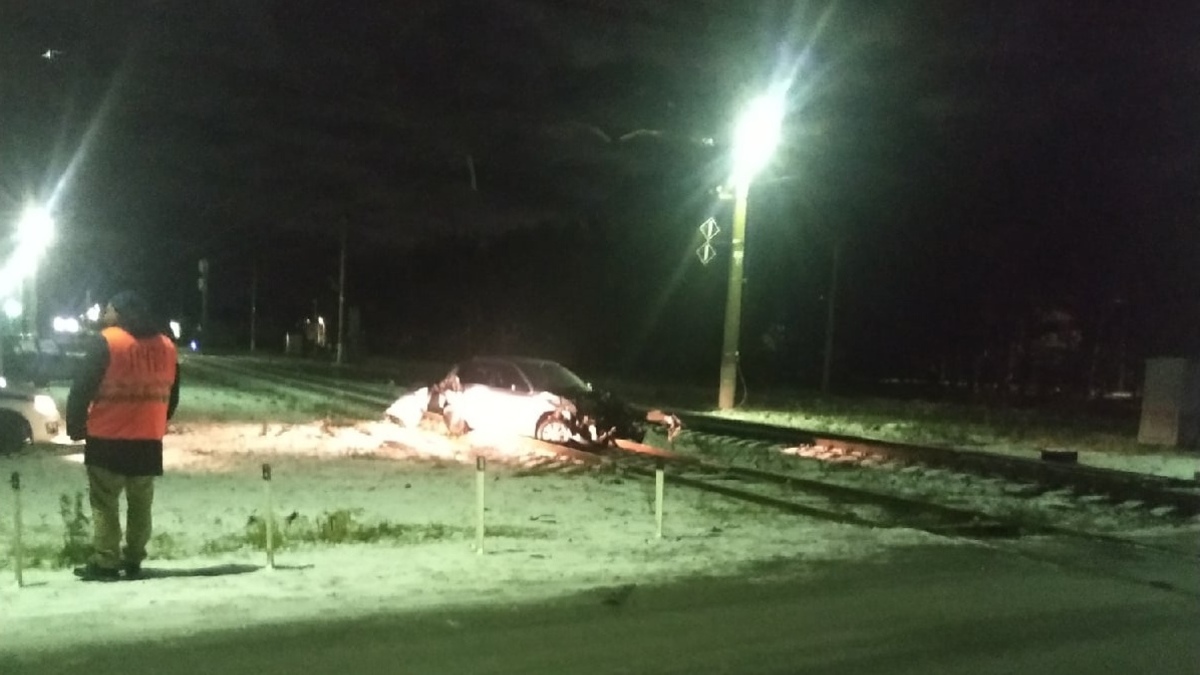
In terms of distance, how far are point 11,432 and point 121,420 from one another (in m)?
11.6

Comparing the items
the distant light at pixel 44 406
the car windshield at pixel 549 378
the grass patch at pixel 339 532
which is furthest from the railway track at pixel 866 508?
the distant light at pixel 44 406

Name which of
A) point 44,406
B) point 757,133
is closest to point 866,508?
point 44,406

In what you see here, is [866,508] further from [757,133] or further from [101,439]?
[757,133]

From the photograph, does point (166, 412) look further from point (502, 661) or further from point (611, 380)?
point (611, 380)

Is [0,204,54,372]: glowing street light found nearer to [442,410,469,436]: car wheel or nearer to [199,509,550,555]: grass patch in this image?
[442,410,469,436]: car wheel

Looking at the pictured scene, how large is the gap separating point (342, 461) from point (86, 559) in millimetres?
9448

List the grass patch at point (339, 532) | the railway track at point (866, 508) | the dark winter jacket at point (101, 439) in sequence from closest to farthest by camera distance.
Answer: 1. the dark winter jacket at point (101, 439)
2. the grass patch at point (339, 532)
3. the railway track at point (866, 508)

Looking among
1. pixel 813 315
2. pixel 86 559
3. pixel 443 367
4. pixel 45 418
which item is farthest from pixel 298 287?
pixel 86 559

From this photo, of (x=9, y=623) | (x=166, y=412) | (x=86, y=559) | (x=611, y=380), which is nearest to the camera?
(x=9, y=623)

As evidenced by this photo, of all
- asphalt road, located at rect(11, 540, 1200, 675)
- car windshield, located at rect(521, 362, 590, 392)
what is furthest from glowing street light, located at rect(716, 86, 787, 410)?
asphalt road, located at rect(11, 540, 1200, 675)

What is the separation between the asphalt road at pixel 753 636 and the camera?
295 inches

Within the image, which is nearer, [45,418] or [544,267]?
[45,418]

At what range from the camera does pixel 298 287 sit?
427 feet

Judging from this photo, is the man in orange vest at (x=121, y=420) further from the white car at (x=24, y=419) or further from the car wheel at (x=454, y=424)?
the car wheel at (x=454, y=424)
